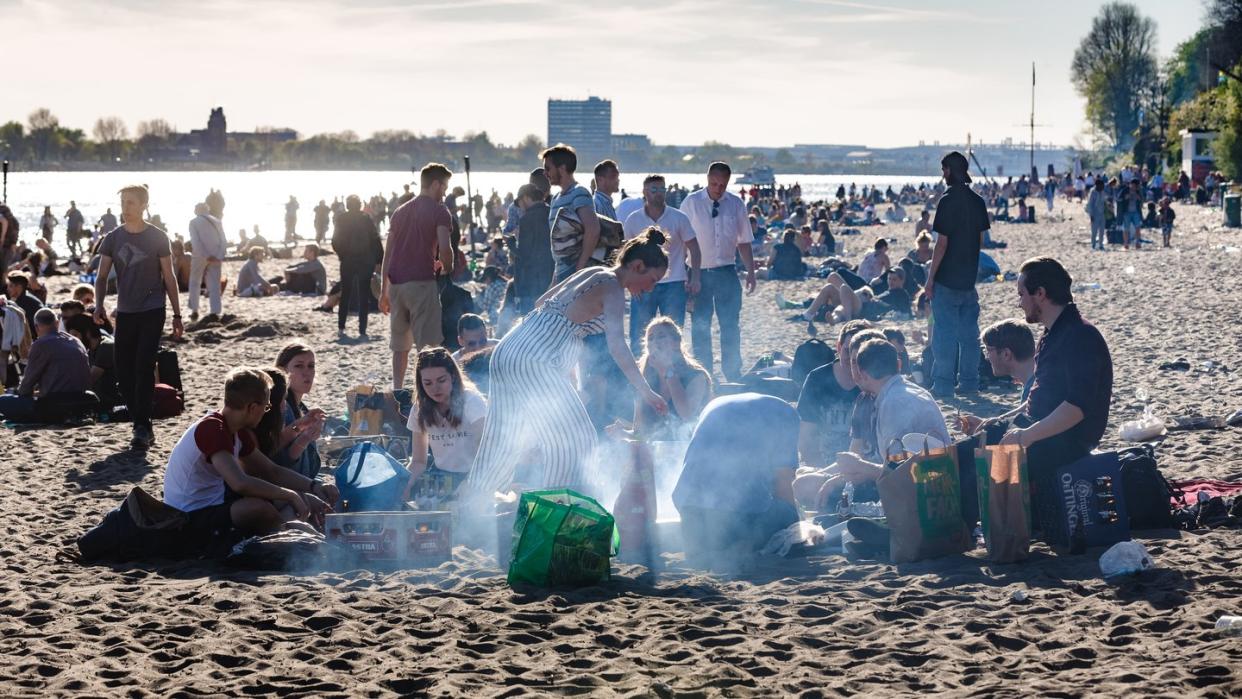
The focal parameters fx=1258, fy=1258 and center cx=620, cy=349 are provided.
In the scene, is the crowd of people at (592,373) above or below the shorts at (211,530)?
above

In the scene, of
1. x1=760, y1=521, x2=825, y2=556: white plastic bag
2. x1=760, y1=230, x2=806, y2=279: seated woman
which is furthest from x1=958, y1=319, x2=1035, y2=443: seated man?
x1=760, y1=230, x2=806, y2=279: seated woman

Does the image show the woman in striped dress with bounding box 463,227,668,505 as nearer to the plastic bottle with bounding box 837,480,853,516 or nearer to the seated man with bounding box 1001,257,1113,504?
the plastic bottle with bounding box 837,480,853,516

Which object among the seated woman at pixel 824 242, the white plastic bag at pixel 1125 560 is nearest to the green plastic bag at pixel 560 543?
the white plastic bag at pixel 1125 560

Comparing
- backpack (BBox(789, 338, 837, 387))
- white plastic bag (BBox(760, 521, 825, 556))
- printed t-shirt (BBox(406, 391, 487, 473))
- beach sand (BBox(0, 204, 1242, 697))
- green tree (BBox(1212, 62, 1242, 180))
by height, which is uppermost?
green tree (BBox(1212, 62, 1242, 180))

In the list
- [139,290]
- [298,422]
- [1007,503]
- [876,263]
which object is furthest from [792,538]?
[876,263]

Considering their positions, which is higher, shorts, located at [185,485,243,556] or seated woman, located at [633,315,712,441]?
seated woman, located at [633,315,712,441]

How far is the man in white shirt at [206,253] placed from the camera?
1614cm

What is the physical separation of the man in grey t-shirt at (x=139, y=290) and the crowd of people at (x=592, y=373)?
16 mm

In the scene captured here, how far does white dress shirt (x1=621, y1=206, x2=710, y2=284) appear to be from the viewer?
32.8 feet

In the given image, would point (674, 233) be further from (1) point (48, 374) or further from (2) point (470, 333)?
(1) point (48, 374)

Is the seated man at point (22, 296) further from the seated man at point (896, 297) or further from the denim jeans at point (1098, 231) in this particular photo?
the denim jeans at point (1098, 231)

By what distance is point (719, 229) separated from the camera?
1055 cm

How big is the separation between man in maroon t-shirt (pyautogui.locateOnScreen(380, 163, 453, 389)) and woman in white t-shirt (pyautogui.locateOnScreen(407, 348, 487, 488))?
9.88ft

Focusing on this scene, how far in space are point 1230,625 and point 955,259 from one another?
5.25 meters
